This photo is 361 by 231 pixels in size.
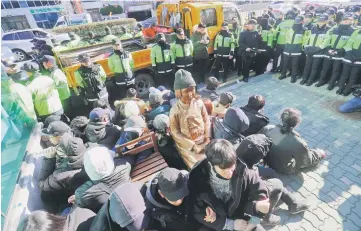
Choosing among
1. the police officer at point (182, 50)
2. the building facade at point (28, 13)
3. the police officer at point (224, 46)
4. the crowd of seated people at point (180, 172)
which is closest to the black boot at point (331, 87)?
the police officer at point (224, 46)

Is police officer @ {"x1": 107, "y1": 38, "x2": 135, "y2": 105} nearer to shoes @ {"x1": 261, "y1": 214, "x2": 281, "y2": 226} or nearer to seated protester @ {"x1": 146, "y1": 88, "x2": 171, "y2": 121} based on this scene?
seated protester @ {"x1": 146, "y1": 88, "x2": 171, "y2": 121}

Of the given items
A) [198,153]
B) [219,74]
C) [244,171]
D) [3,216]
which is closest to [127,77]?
[219,74]

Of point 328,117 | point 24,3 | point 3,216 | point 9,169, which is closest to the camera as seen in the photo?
point 3,216

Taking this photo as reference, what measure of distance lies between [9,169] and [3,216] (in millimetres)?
995

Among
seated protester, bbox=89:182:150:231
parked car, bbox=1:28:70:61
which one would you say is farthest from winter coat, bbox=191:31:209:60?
parked car, bbox=1:28:70:61

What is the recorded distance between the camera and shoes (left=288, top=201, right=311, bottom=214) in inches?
110

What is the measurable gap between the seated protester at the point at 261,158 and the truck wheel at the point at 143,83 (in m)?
4.48

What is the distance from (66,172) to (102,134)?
2.64ft

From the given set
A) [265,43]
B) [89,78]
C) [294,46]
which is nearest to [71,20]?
[89,78]

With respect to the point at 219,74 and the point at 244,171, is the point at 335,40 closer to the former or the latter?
the point at 219,74

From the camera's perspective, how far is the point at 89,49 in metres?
7.00

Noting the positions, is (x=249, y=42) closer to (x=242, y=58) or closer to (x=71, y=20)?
(x=242, y=58)

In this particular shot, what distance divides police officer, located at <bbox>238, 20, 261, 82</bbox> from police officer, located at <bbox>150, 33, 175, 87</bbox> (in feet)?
7.15

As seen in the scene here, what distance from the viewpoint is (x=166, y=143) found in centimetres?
322
